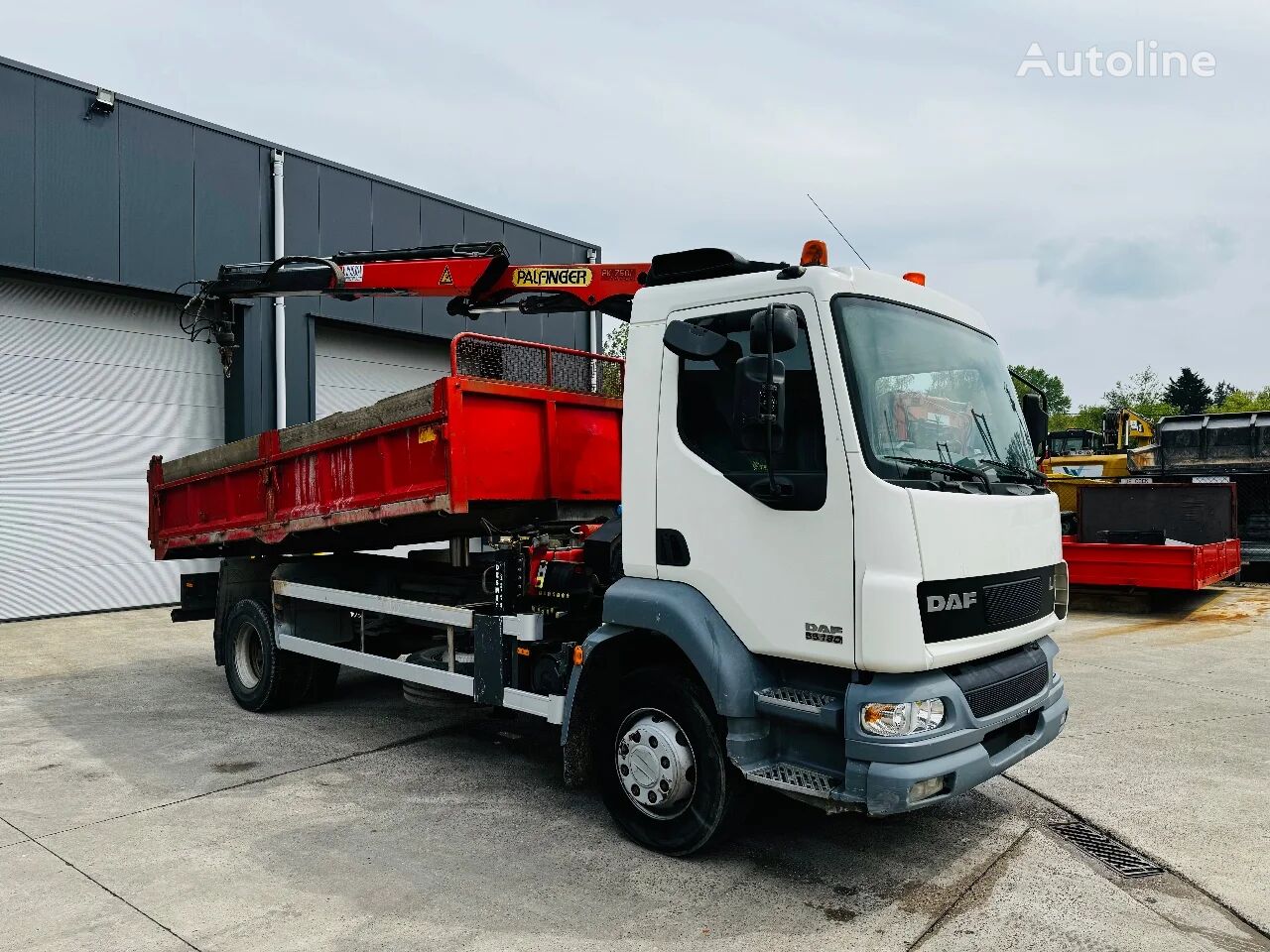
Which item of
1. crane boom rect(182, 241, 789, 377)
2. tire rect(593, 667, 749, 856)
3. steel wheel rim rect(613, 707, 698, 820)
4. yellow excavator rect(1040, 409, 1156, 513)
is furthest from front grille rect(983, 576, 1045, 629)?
yellow excavator rect(1040, 409, 1156, 513)

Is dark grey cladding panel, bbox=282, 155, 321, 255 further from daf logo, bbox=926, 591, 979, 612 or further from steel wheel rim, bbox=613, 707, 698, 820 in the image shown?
daf logo, bbox=926, 591, 979, 612

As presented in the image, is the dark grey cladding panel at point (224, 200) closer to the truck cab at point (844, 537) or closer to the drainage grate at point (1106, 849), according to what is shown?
the truck cab at point (844, 537)

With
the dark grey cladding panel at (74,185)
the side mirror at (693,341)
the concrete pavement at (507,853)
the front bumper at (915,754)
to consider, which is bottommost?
the concrete pavement at (507,853)

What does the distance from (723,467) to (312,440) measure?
132 inches

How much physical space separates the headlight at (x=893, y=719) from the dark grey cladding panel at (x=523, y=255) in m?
14.5

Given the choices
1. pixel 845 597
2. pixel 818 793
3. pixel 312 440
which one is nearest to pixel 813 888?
pixel 818 793

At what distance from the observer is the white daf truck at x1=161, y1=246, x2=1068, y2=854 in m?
3.67

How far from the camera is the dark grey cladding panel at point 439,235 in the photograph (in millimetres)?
15984

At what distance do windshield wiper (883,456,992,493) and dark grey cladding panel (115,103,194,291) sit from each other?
1202 centimetres

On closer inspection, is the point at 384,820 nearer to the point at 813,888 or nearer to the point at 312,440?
the point at 813,888

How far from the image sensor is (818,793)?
370 centimetres

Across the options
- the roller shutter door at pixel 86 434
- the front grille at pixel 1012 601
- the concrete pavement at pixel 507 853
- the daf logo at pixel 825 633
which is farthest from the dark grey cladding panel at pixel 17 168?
the front grille at pixel 1012 601

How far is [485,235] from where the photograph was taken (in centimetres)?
1706

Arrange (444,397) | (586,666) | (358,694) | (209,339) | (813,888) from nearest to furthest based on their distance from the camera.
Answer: (813,888)
(586,666)
(444,397)
(358,694)
(209,339)
